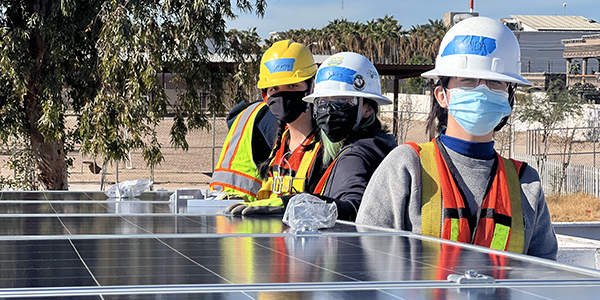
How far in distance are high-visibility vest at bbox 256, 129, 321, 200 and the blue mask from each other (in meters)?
1.91

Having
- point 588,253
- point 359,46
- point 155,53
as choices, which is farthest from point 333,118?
point 359,46

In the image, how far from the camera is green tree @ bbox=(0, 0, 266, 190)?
1320cm

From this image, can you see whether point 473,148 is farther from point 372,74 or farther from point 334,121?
point 372,74

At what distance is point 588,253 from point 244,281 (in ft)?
26.8

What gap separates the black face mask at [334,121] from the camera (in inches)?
205

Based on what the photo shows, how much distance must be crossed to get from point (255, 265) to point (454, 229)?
1.16m

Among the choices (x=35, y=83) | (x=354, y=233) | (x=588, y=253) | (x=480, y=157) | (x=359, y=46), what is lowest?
(x=588, y=253)

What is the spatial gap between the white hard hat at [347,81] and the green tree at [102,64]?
305 inches

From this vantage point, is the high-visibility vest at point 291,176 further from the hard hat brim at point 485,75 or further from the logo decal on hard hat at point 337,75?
the hard hat brim at point 485,75

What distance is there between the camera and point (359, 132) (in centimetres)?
537

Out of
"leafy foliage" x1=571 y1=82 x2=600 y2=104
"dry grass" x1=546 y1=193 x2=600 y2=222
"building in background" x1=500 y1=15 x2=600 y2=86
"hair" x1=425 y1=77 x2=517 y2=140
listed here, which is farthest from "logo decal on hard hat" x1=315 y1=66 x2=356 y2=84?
"building in background" x1=500 y1=15 x2=600 y2=86

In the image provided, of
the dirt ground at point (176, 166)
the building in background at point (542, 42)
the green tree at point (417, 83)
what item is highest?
the building in background at point (542, 42)

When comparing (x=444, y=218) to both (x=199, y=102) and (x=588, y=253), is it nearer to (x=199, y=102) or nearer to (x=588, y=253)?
(x=588, y=253)

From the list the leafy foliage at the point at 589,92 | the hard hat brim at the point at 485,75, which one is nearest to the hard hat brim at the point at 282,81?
the hard hat brim at the point at 485,75
